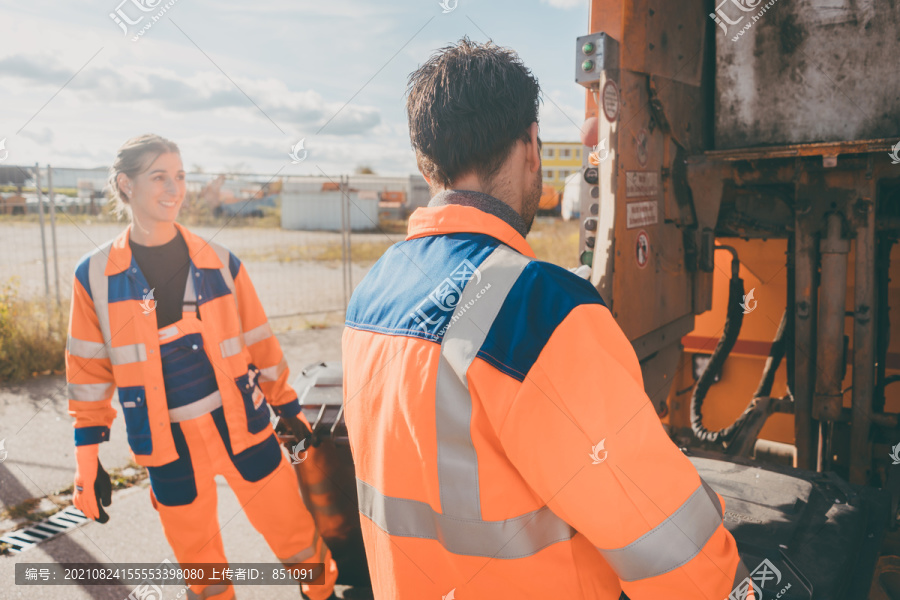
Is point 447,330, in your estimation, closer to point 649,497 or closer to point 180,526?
point 649,497

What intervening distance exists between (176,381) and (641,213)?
6.85ft

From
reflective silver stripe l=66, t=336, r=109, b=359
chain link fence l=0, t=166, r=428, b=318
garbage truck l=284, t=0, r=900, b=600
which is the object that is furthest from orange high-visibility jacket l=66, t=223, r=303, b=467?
chain link fence l=0, t=166, r=428, b=318

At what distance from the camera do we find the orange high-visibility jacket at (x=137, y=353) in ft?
8.38

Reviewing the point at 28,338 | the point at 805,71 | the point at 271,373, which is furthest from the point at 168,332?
the point at 28,338

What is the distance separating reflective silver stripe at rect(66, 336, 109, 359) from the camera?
256 centimetres

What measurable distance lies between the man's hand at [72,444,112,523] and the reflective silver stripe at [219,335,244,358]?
2.06 ft

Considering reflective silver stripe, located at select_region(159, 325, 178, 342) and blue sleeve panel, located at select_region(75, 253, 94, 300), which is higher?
blue sleeve panel, located at select_region(75, 253, 94, 300)

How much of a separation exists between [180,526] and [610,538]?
2.14 m

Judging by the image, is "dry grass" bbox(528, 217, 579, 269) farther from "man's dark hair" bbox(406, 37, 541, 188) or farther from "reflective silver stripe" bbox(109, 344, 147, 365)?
"man's dark hair" bbox(406, 37, 541, 188)

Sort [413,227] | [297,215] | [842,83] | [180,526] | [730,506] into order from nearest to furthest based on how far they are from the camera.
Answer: [413,227], [730,506], [180,526], [842,83], [297,215]

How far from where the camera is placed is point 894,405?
3029 mm

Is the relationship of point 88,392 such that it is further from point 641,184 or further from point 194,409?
point 641,184

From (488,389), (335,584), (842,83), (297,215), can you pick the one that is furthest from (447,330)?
(297,215)

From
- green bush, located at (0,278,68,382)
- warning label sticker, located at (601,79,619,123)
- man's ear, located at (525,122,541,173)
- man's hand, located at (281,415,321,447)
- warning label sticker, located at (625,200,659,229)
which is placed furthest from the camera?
green bush, located at (0,278,68,382)
